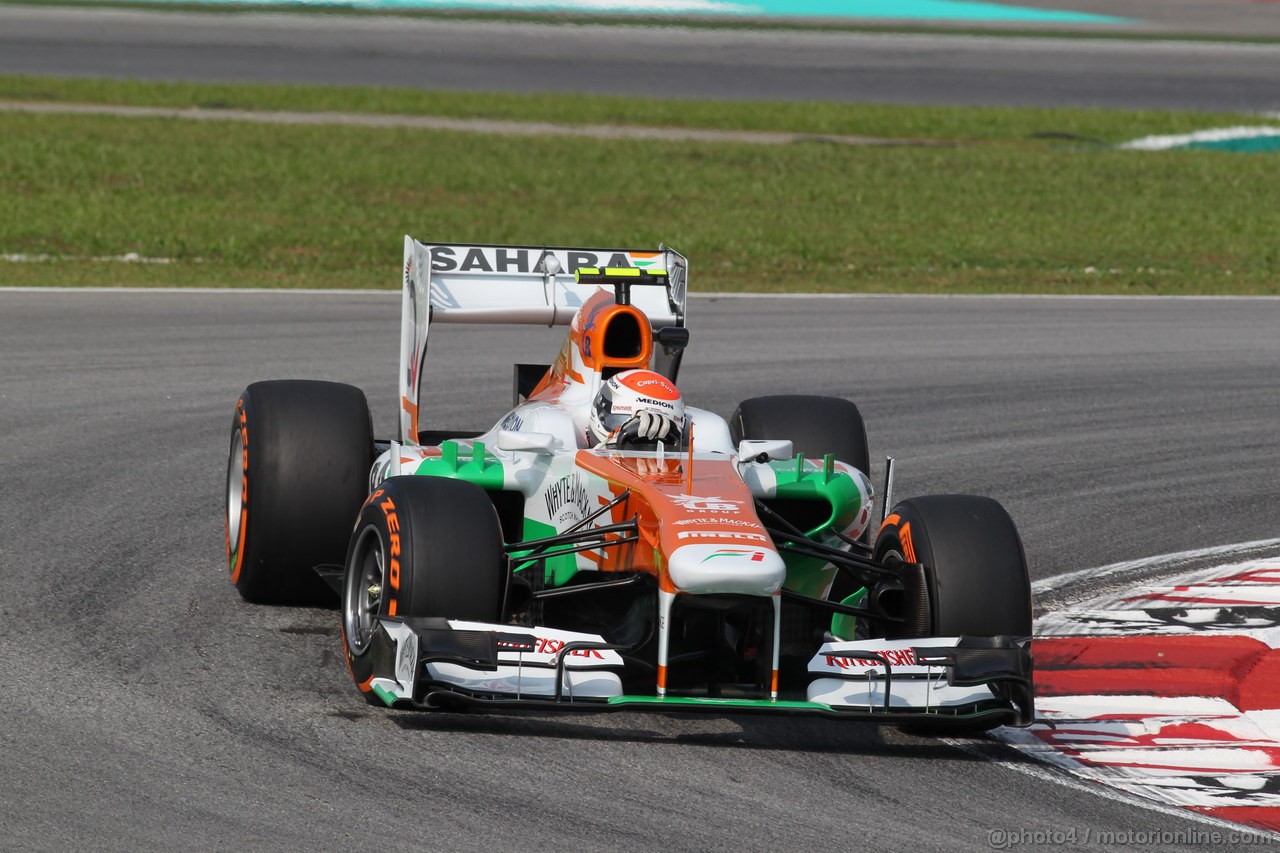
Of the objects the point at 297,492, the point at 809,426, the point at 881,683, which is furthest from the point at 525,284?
the point at 881,683

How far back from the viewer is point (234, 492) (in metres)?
8.57

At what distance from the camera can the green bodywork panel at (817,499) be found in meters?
7.36

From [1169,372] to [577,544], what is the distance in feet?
28.5

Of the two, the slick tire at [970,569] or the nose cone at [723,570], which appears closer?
the nose cone at [723,570]

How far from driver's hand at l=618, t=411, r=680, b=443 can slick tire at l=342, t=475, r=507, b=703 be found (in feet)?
2.71

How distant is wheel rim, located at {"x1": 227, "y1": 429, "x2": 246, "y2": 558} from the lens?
27.4 ft

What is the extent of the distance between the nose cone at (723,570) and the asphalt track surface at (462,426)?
Result: 613 millimetres

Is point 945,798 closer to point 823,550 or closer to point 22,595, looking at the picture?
point 823,550

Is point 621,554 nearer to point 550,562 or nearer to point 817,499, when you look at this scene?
point 550,562

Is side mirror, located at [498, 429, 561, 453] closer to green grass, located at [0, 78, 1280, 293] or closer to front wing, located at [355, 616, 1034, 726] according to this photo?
front wing, located at [355, 616, 1034, 726]

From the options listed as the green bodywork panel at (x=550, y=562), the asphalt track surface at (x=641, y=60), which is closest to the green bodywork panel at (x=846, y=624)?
the green bodywork panel at (x=550, y=562)

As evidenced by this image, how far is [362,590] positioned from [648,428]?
1274mm

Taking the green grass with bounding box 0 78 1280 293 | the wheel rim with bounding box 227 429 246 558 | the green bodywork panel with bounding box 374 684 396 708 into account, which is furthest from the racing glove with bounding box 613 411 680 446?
the green grass with bounding box 0 78 1280 293

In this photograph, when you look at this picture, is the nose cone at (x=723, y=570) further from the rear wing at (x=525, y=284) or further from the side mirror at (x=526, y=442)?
the rear wing at (x=525, y=284)
